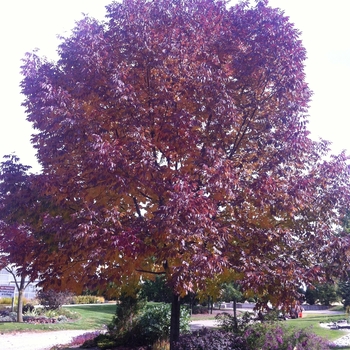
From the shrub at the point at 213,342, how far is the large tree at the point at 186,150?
960 mm

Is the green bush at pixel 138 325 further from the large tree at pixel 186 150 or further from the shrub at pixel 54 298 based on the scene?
the shrub at pixel 54 298

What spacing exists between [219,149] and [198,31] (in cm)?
296

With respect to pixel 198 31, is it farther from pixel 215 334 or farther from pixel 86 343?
pixel 86 343

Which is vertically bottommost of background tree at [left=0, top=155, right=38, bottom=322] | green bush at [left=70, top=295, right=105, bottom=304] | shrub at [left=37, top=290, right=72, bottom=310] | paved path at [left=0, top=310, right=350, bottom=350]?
green bush at [left=70, top=295, right=105, bottom=304]

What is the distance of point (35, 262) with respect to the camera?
7754 millimetres

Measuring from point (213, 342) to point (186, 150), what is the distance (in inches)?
237

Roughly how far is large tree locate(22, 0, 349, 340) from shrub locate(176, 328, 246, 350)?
0.96 meters

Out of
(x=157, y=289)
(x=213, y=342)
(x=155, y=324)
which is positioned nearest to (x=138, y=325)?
(x=155, y=324)

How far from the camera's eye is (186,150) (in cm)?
820

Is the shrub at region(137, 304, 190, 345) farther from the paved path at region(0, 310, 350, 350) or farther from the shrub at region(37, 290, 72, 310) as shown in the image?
the shrub at region(37, 290, 72, 310)

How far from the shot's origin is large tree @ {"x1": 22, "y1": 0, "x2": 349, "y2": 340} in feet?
23.3

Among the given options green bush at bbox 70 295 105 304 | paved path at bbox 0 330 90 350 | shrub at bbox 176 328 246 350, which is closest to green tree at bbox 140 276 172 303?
shrub at bbox 176 328 246 350

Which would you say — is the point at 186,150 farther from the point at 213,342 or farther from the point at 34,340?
the point at 34,340

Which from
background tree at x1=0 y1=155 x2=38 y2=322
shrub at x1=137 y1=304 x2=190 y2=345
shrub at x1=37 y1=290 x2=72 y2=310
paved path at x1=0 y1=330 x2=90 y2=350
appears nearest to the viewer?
background tree at x1=0 y1=155 x2=38 y2=322
